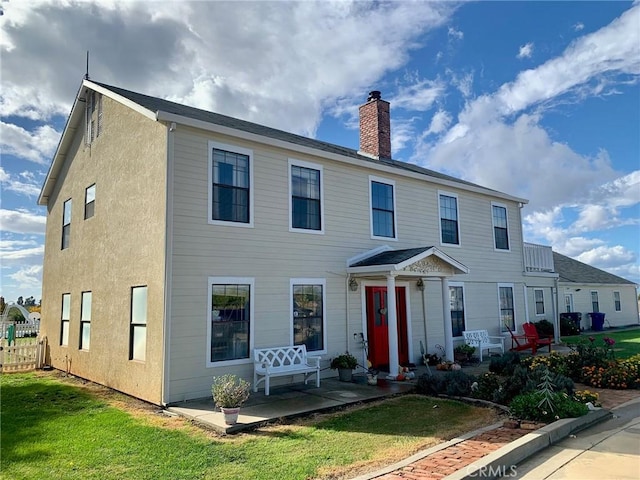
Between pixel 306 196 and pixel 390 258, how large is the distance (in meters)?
2.67

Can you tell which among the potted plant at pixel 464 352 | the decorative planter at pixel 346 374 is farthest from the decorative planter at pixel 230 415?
the potted plant at pixel 464 352

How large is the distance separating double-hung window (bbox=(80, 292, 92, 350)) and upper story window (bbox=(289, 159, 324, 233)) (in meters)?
6.33

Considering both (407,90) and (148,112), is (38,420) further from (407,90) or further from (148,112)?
(407,90)

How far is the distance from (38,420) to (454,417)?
7.06m

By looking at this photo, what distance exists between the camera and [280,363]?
9633 mm

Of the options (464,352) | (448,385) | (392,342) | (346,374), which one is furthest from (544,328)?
(448,385)

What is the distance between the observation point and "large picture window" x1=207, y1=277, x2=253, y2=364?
902 cm

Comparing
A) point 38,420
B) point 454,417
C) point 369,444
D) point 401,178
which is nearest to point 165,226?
point 38,420

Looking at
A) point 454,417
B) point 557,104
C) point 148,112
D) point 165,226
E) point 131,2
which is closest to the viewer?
point 454,417

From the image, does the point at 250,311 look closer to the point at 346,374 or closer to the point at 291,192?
the point at 346,374

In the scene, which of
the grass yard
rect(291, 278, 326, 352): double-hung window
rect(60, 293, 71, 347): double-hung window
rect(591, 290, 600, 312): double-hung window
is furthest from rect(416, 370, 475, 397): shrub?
rect(591, 290, 600, 312): double-hung window

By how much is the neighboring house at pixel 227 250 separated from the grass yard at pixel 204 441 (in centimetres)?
147

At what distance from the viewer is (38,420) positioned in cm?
766

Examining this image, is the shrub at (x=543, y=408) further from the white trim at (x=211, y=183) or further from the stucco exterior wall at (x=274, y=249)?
the white trim at (x=211, y=183)
